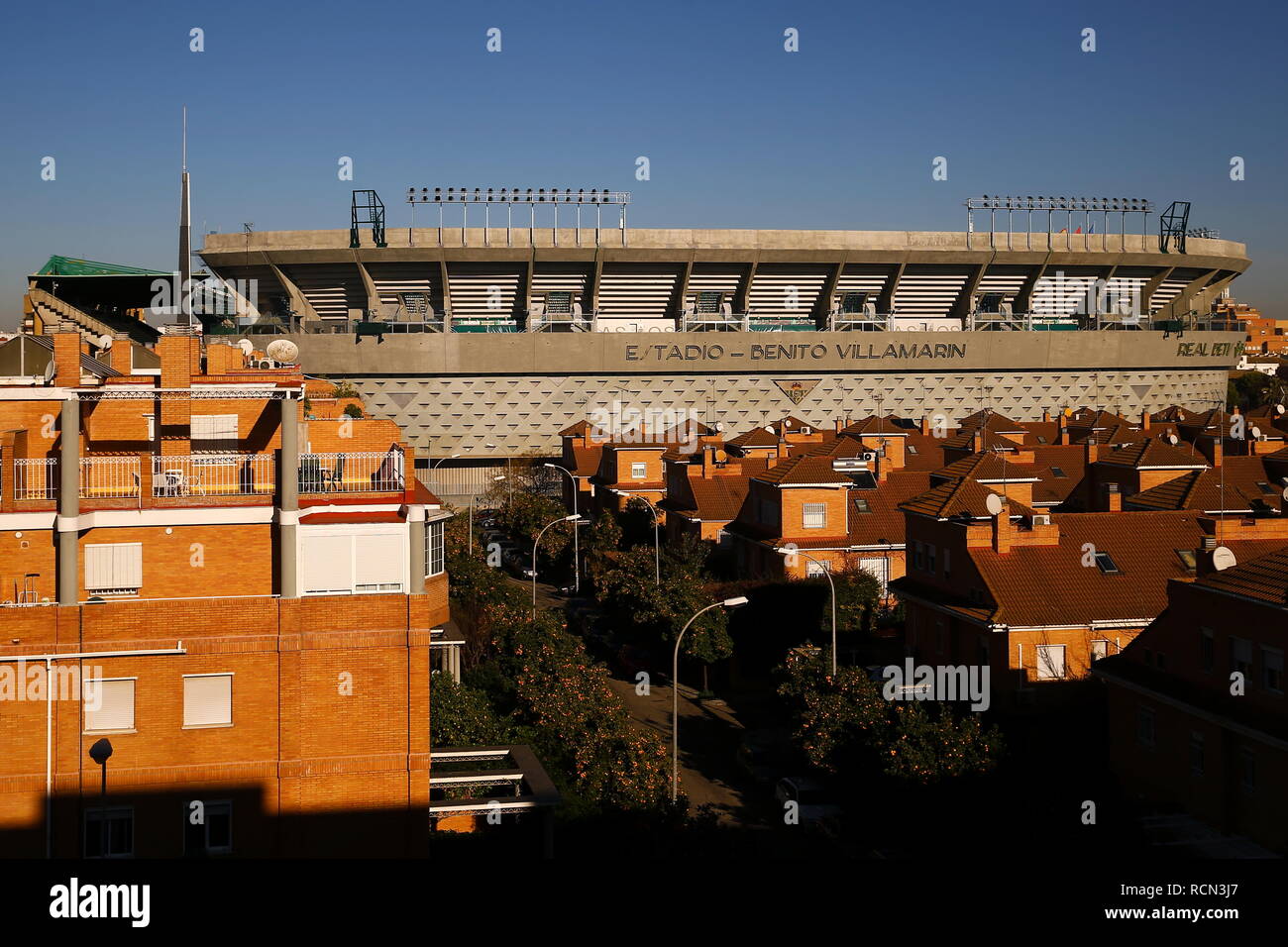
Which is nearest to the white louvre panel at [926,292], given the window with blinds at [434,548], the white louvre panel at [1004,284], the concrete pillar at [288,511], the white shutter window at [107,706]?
the white louvre panel at [1004,284]

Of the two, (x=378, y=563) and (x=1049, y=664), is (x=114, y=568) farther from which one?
(x=1049, y=664)

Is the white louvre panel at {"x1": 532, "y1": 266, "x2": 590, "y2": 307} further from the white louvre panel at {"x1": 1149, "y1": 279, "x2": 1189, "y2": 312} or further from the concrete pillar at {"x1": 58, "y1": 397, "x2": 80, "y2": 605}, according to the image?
the concrete pillar at {"x1": 58, "y1": 397, "x2": 80, "y2": 605}

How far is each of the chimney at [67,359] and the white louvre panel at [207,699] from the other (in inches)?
197

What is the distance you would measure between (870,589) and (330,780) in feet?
66.2

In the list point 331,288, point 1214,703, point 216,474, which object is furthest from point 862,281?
point 216,474

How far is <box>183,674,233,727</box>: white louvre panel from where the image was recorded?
39.8 ft

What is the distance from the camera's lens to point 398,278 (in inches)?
2756

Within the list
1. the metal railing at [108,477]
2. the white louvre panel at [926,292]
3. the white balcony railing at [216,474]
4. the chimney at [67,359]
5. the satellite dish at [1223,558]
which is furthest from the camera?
the white louvre panel at [926,292]

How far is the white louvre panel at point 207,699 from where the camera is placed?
1213cm

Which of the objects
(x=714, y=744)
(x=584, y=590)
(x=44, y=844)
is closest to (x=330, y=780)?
(x=44, y=844)

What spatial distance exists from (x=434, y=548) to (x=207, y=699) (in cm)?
325

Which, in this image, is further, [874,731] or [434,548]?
[874,731]

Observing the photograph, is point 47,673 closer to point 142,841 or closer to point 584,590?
point 142,841

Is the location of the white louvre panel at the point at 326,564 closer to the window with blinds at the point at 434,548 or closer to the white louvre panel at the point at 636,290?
the window with blinds at the point at 434,548
